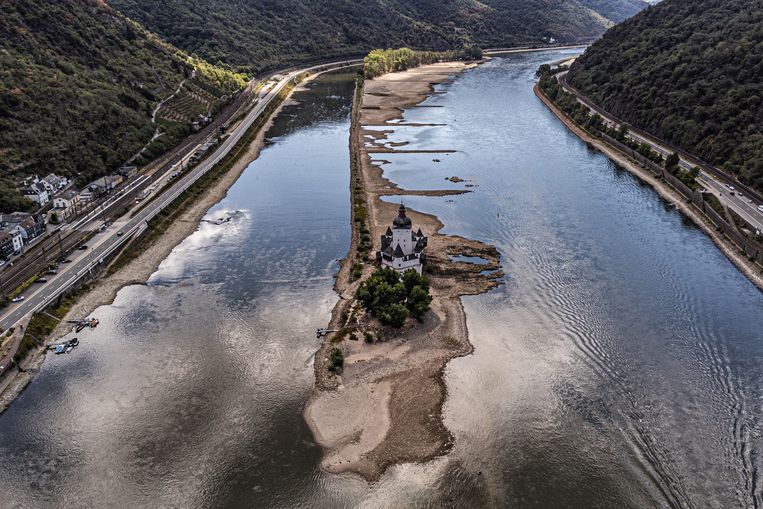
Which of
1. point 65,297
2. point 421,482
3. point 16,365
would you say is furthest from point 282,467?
point 65,297

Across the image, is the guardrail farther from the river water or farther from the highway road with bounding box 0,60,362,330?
the highway road with bounding box 0,60,362,330

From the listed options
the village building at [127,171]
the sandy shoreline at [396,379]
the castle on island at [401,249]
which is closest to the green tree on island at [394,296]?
the sandy shoreline at [396,379]

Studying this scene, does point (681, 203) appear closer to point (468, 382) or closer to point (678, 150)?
point (678, 150)

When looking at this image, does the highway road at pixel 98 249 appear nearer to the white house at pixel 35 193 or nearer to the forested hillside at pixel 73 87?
the white house at pixel 35 193

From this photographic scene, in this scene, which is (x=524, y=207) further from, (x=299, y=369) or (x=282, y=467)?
(x=282, y=467)

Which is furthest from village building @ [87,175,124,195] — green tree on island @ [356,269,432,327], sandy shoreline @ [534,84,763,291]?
sandy shoreline @ [534,84,763,291]

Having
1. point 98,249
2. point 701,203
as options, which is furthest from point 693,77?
point 98,249
